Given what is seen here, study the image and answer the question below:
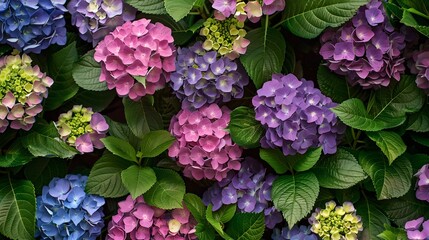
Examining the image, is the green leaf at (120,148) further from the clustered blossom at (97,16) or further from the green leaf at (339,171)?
the green leaf at (339,171)

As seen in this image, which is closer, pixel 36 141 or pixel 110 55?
pixel 110 55

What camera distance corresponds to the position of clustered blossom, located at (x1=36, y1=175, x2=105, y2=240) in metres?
1.81

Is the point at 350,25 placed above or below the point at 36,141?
above

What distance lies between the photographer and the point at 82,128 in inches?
72.3

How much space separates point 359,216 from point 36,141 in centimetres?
86

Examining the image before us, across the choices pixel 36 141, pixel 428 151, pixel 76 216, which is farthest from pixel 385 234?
pixel 36 141

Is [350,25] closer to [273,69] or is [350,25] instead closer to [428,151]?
[273,69]

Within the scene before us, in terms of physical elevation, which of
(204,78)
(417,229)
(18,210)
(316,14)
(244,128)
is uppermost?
(316,14)

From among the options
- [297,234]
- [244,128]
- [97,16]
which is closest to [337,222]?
[297,234]

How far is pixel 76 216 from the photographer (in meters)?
1.81

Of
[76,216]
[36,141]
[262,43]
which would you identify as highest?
[262,43]

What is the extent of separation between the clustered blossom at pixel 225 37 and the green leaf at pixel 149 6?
133mm

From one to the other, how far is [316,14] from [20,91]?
77 cm

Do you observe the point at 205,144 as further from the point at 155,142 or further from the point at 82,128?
the point at 82,128
